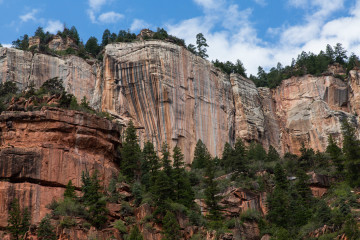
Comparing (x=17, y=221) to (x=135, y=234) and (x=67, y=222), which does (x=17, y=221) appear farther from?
(x=135, y=234)

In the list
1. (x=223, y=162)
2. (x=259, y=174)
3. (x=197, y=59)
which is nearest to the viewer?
(x=259, y=174)

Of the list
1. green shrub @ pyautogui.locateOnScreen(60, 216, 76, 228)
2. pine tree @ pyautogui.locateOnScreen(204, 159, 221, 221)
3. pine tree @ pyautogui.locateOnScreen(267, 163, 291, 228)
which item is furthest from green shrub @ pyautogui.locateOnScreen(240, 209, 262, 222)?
green shrub @ pyautogui.locateOnScreen(60, 216, 76, 228)

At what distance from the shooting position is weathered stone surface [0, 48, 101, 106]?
8844 centimetres

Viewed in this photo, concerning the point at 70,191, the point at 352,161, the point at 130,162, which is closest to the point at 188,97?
the point at 130,162

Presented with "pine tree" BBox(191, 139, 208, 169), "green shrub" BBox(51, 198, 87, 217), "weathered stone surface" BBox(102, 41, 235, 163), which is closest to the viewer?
"green shrub" BBox(51, 198, 87, 217)

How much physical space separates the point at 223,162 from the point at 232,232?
71.2 feet

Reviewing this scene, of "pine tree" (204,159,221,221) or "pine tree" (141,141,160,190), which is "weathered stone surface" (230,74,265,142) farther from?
"pine tree" (204,159,221,221)

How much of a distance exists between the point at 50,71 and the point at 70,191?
40.2 meters

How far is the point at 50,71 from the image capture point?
91.6 meters

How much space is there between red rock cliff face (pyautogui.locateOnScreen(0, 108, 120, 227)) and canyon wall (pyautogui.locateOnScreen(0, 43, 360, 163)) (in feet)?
67.9

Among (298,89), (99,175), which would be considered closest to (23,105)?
(99,175)

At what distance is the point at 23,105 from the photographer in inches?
2467

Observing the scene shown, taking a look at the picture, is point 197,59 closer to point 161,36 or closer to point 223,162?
point 161,36

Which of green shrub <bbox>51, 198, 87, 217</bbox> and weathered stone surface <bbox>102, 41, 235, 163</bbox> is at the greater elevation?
weathered stone surface <bbox>102, 41, 235, 163</bbox>
